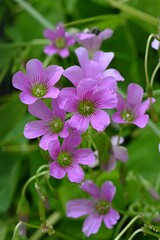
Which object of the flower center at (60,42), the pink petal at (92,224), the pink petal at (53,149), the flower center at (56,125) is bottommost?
the pink petal at (92,224)

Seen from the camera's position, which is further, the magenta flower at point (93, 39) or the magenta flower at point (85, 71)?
the magenta flower at point (93, 39)

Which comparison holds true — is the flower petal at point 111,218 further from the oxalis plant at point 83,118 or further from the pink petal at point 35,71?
the pink petal at point 35,71

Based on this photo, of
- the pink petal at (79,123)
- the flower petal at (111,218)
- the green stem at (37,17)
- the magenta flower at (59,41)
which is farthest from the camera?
the green stem at (37,17)

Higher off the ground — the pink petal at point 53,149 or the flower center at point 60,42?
the pink petal at point 53,149

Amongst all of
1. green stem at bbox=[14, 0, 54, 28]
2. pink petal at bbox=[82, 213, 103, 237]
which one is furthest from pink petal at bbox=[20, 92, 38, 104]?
green stem at bbox=[14, 0, 54, 28]

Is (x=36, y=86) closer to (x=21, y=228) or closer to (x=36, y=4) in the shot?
(x=21, y=228)

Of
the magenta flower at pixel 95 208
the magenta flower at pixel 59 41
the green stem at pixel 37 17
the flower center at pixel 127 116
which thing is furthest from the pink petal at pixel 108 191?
the green stem at pixel 37 17

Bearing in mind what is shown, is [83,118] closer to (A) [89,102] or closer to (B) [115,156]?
(A) [89,102]
